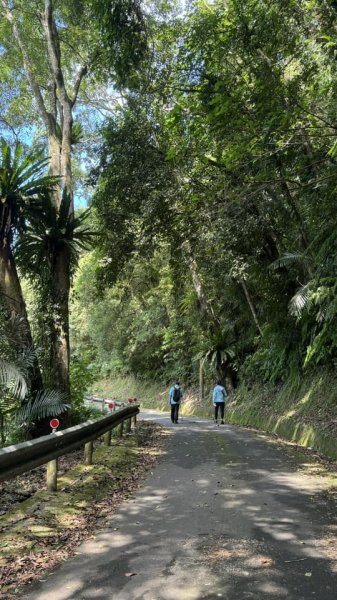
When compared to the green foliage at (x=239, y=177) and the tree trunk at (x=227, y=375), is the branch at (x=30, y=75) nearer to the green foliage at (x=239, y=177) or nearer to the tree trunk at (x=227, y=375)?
the green foliage at (x=239, y=177)

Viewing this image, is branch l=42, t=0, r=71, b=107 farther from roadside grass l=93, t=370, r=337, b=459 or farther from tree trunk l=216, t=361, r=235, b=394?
tree trunk l=216, t=361, r=235, b=394

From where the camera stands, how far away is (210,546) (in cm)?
465

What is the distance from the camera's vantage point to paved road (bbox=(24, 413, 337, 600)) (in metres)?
3.77

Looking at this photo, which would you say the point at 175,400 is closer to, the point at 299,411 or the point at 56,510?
the point at 299,411

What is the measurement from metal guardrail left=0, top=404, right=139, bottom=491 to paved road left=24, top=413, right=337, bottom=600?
1078 mm

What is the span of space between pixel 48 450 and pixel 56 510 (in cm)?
75

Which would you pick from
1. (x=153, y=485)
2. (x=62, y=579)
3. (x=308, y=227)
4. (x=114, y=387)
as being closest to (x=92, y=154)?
(x=308, y=227)

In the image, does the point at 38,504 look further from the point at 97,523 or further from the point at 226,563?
the point at 226,563

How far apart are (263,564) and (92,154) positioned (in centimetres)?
1529

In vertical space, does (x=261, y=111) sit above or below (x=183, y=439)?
above

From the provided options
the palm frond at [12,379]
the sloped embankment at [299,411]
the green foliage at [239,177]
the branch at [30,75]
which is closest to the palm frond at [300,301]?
the green foliage at [239,177]

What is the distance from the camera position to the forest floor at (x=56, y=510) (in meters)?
4.36

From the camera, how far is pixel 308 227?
45.8ft

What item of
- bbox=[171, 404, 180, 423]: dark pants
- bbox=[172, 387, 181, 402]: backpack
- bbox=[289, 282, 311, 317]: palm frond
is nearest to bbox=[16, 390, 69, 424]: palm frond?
bbox=[289, 282, 311, 317]: palm frond
